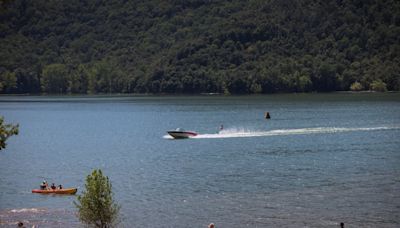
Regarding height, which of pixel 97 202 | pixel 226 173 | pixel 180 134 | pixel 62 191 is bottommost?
pixel 62 191

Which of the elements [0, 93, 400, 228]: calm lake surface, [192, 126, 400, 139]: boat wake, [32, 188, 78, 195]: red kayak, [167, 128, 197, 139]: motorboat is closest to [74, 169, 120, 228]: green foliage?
[0, 93, 400, 228]: calm lake surface

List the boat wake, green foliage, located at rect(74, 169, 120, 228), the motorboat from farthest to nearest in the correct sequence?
the boat wake < the motorboat < green foliage, located at rect(74, 169, 120, 228)

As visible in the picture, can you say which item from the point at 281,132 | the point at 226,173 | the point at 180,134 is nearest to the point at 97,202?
the point at 226,173

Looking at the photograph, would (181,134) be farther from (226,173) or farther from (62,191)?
(62,191)

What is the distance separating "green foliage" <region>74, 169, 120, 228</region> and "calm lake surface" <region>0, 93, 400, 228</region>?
8.94 metres

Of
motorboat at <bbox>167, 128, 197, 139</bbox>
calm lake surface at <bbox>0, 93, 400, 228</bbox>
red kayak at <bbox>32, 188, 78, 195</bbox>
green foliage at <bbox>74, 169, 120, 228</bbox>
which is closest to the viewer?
green foliage at <bbox>74, 169, 120, 228</bbox>

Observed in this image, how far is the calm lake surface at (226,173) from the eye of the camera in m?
61.1

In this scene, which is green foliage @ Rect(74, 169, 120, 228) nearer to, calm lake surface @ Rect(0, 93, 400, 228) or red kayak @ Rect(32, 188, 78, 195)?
calm lake surface @ Rect(0, 93, 400, 228)

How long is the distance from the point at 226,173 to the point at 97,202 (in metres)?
35.3

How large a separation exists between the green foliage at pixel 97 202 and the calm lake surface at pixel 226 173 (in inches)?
352

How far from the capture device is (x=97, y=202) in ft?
163

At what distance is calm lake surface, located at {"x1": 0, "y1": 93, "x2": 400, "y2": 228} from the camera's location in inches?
2406

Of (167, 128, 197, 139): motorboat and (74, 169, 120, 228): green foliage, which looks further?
(167, 128, 197, 139): motorboat

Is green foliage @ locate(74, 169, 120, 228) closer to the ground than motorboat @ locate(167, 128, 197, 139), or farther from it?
farther from it
